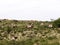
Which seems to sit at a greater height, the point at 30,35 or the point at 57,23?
the point at 57,23

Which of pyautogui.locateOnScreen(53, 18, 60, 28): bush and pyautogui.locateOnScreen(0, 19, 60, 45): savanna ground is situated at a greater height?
pyautogui.locateOnScreen(53, 18, 60, 28): bush

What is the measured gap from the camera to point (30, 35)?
869 inches

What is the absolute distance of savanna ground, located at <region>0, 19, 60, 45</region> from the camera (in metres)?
20.0

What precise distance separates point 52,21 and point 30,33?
4.84 meters

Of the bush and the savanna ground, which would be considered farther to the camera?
the bush

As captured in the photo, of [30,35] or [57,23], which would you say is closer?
[30,35]

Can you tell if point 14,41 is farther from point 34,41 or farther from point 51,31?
point 51,31

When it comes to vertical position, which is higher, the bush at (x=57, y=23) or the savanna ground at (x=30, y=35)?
the bush at (x=57, y=23)

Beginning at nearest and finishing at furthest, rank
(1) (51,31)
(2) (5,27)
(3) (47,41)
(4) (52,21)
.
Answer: (3) (47,41) < (1) (51,31) < (2) (5,27) < (4) (52,21)

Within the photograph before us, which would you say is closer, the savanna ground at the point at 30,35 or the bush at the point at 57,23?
the savanna ground at the point at 30,35

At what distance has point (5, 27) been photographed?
81.9ft

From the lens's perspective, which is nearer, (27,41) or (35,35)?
(27,41)

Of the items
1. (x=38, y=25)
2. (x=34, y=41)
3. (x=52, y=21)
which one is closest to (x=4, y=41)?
(x=34, y=41)

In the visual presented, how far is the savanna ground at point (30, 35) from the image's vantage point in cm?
2004
